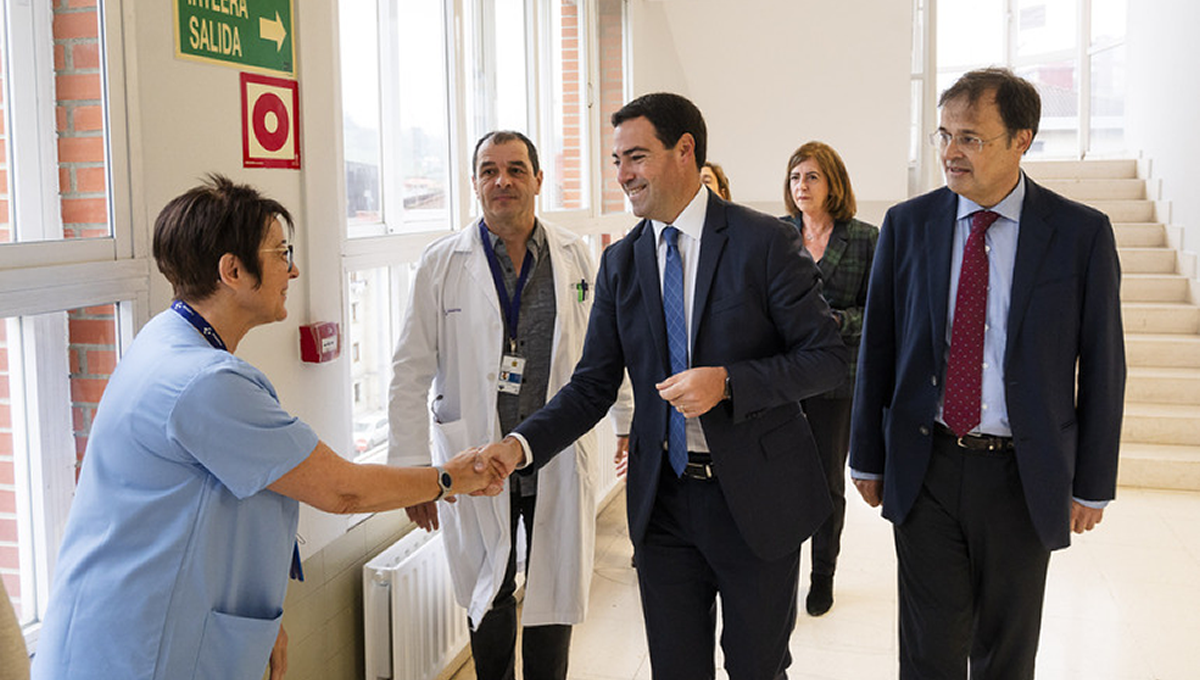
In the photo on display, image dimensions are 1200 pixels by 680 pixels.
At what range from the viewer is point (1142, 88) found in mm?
10211

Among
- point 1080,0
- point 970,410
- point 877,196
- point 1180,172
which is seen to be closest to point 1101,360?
point 970,410

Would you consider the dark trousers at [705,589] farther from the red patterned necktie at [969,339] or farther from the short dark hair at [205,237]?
the short dark hair at [205,237]

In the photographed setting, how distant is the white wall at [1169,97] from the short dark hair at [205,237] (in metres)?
8.32

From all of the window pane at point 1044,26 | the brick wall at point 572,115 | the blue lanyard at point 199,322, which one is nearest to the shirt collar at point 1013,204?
the blue lanyard at point 199,322

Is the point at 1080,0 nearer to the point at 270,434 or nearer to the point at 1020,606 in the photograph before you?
the point at 1020,606

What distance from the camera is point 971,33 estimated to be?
12.5 meters

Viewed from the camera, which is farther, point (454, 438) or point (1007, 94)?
point (454, 438)

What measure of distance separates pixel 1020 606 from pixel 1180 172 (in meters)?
7.70

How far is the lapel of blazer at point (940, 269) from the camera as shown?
2.45 metres

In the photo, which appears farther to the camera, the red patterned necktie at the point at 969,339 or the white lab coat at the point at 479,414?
the white lab coat at the point at 479,414

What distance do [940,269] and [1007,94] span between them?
16.7 inches

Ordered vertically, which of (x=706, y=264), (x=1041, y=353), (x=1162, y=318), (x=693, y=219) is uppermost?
(x=693, y=219)

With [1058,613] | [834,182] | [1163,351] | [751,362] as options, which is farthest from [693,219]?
[1163,351]

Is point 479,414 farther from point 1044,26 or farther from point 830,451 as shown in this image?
point 1044,26
